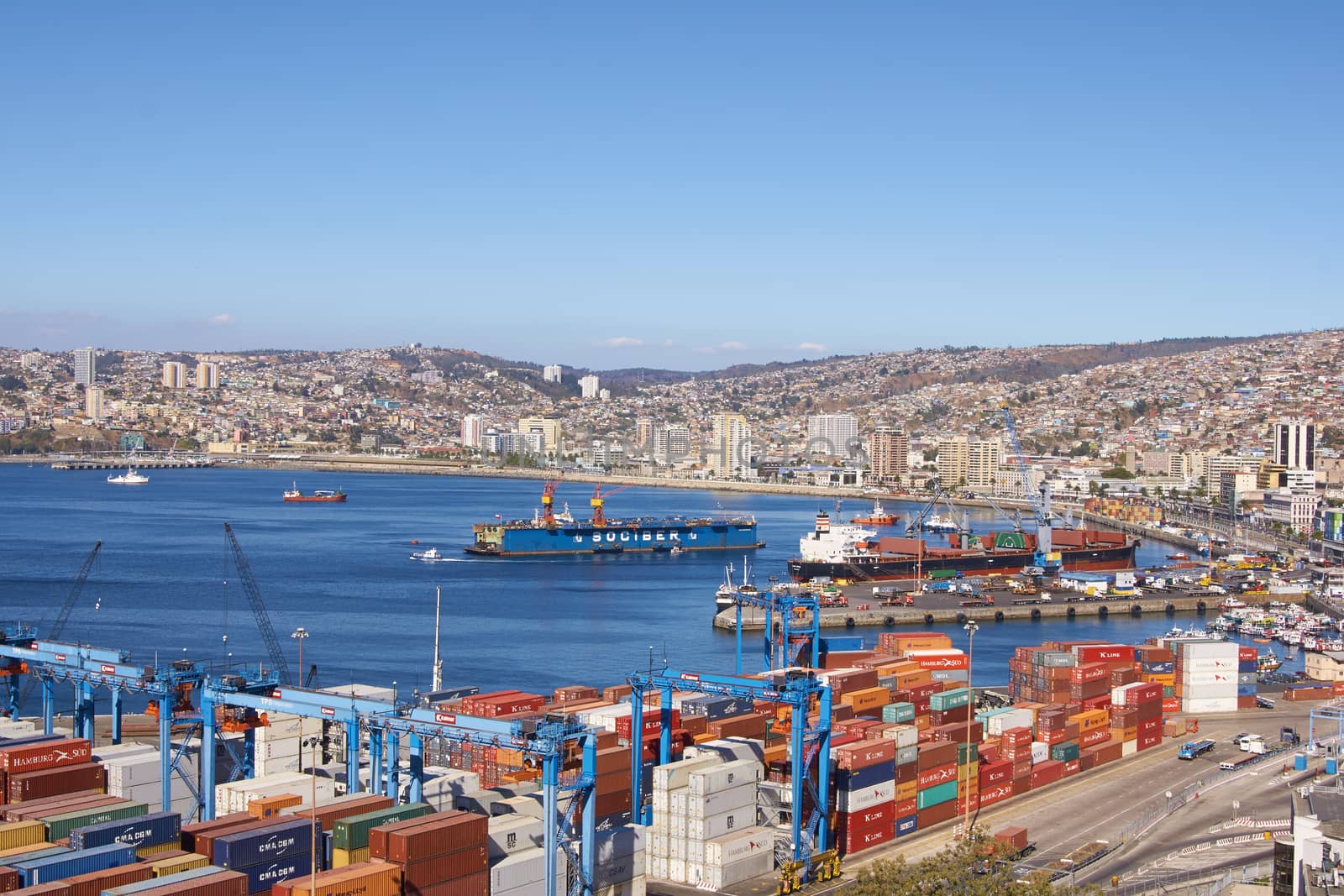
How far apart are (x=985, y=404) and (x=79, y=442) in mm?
69523

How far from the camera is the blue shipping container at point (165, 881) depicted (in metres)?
7.49

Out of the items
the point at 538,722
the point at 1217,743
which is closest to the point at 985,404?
the point at 1217,743

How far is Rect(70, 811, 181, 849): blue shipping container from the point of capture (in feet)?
27.2

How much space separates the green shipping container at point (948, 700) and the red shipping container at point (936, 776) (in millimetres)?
1487

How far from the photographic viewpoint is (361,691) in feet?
39.8

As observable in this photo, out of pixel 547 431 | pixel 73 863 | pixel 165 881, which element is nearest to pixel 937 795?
pixel 165 881

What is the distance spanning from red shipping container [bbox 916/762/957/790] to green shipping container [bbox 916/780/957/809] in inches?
1.2

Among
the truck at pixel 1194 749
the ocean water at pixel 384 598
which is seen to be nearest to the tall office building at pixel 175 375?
the ocean water at pixel 384 598

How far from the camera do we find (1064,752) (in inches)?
585

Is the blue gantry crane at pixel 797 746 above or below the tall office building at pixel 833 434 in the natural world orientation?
below

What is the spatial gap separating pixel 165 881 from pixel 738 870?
4.39 metres

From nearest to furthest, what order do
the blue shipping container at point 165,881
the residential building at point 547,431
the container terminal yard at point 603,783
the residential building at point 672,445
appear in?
the blue shipping container at point 165,881, the container terminal yard at point 603,783, the residential building at point 672,445, the residential building at point 547,431

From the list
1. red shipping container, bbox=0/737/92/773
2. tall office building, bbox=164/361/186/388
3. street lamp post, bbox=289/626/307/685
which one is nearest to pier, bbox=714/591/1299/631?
street lamp post, bbox=289/626/307/685

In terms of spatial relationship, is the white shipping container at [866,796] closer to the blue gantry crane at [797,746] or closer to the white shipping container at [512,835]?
the blue gantry crane at [797,746]
